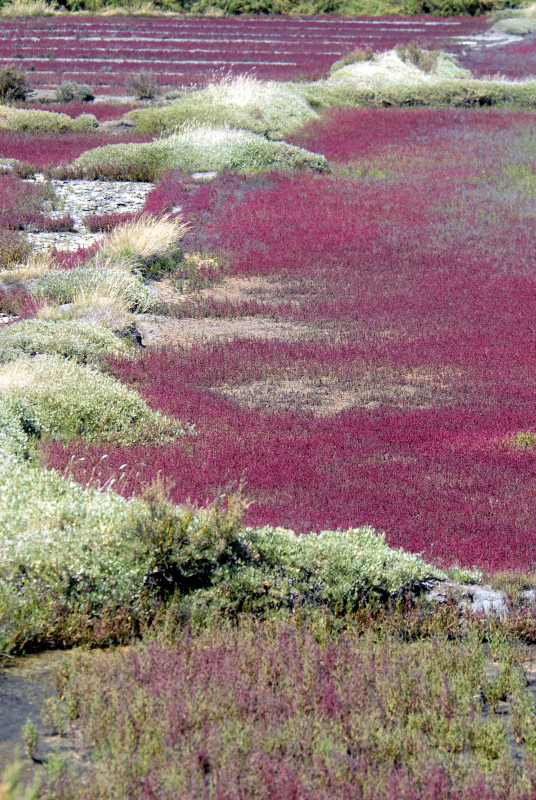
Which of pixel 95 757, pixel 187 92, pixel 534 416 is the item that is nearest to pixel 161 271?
pixel 534 416

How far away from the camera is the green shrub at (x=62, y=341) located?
10.9 meters

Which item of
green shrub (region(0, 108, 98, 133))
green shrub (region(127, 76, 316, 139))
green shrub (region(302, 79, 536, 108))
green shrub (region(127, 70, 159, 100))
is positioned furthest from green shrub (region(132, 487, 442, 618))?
green shrub (region(127, 70, 159, 100))

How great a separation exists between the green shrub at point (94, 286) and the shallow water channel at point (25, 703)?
8921 mm

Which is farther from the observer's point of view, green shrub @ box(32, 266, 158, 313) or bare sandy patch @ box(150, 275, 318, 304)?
bare sandy patch @ box(150, 275, 318, 304)

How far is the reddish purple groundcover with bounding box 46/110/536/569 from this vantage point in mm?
7512

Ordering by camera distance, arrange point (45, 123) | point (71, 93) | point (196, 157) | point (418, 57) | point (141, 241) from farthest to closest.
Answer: point (418, 57), point (71, 93), point (45, 123), point (196, 157), point (141, 241)

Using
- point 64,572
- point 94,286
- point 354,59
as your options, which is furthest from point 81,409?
point 354,59

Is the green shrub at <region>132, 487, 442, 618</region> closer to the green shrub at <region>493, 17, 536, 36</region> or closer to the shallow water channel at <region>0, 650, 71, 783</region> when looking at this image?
the shallow water channel at <region>0, 650, 71, 783</region>

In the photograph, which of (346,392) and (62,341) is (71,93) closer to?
(62,341)

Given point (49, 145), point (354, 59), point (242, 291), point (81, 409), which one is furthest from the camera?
point (354, 59)

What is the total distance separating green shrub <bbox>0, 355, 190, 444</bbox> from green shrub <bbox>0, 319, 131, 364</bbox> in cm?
111

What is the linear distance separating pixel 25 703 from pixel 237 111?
2606cm

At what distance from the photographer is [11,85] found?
3497 centimetres

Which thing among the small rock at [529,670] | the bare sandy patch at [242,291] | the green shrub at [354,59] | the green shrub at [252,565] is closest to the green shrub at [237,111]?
the green shrub at [354,59]
